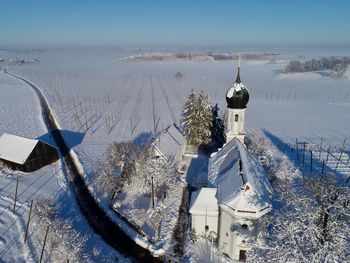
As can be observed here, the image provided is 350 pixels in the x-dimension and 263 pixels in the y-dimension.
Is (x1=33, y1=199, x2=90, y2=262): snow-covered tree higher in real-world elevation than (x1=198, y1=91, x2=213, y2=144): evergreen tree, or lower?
lower

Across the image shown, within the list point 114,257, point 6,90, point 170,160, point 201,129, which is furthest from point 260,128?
point 6,90

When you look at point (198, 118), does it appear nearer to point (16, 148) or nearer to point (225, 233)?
point (225, 233)

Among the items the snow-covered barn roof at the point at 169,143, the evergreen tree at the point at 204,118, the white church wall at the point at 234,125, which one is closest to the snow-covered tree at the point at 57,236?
the snow-covered barn roof at the point at 169,143

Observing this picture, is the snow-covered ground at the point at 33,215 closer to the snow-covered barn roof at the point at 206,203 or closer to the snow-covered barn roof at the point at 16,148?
the snow-covered barn roof at the point at 16,148

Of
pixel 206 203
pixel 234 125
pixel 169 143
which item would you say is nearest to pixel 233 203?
pixel 206 203

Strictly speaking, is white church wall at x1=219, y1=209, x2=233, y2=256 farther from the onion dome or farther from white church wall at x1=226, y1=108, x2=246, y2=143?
the onion dome

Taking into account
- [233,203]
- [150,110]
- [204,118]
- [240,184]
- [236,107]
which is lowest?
[150,110]

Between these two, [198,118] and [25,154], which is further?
[198,118]

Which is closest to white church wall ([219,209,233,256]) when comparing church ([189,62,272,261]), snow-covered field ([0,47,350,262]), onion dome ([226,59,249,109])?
church ([189,62,272,261])
